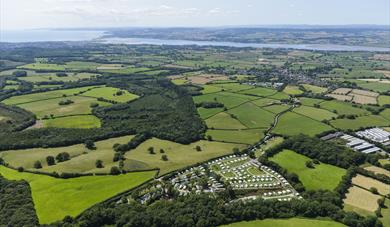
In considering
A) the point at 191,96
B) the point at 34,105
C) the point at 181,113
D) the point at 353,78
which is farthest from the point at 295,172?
the point at 353,78

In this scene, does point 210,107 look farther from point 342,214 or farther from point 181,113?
point 342,214

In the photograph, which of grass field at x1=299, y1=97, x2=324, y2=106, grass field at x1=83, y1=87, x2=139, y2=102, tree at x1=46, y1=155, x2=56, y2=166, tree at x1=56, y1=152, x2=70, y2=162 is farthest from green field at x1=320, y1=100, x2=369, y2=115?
tree at x1=46, y1=155, x2=56, y2=166

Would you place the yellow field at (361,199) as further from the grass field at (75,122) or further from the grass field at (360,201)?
the grass field at (75,122)

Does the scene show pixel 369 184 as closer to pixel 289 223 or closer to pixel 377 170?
pixel 377 170

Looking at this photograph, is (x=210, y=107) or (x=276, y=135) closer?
(x=276, y=135)

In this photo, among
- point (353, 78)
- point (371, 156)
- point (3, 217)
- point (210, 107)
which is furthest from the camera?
point (353, 78)

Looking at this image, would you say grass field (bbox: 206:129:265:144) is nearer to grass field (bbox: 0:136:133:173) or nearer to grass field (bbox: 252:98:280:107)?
grass field (bbox: 0:136:133:173)
